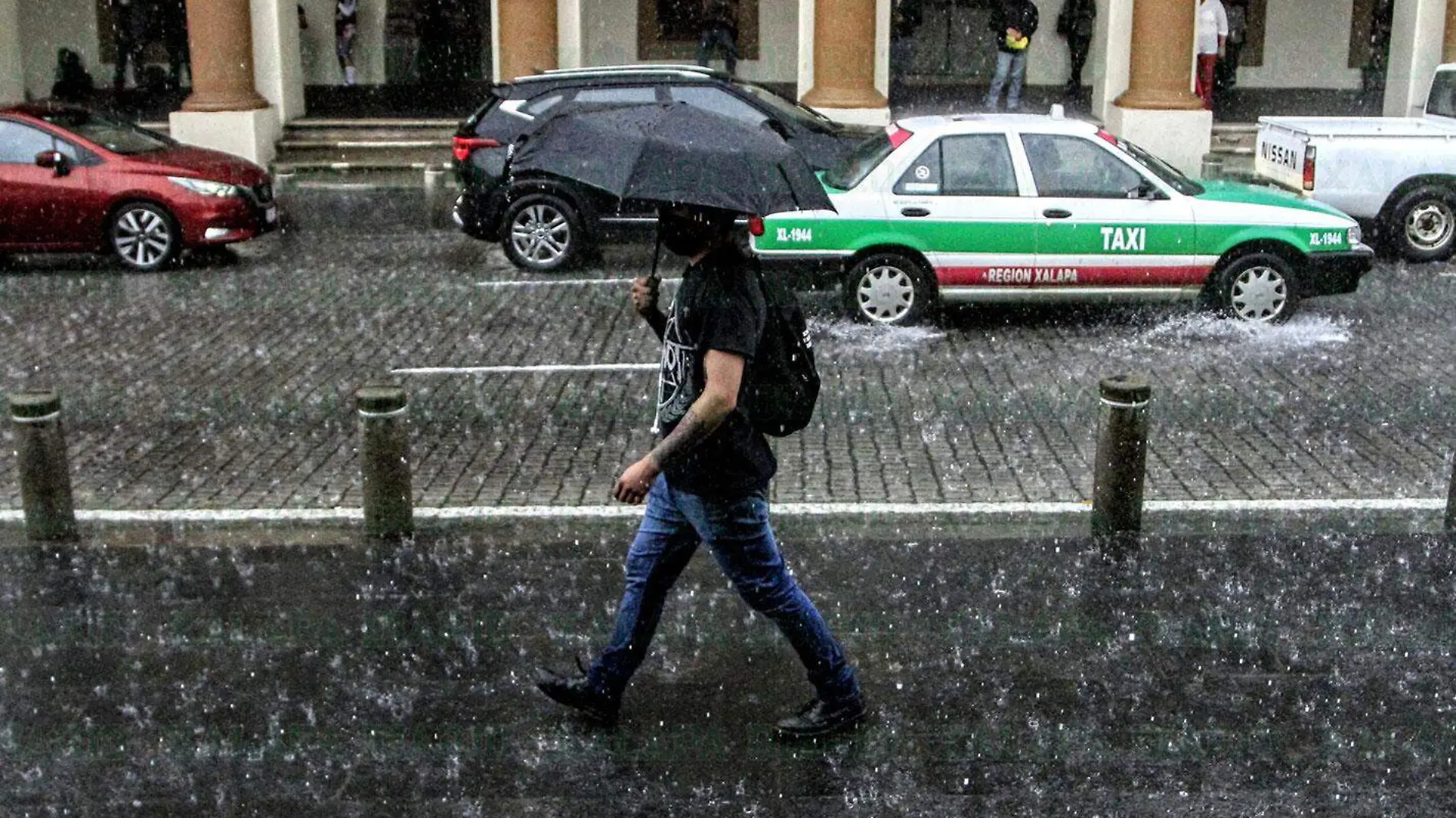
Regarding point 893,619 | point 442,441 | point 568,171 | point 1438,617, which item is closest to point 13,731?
point 568,171

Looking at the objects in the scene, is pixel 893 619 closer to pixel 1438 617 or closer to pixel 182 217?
pixel 1438 617

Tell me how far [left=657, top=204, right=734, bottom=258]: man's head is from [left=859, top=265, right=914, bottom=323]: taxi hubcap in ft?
23.9

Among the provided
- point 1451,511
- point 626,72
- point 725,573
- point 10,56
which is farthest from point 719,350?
point 10,56

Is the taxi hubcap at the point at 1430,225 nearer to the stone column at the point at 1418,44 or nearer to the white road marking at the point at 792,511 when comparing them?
the stone column at the point at 1418,44

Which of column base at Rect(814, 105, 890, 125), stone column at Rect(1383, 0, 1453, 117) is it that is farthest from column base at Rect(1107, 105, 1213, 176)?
column base at Rect(814, 105, 890, 125)

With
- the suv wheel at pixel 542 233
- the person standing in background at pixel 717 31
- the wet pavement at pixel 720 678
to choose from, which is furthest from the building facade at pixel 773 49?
the wet pavement at pixel 720 678

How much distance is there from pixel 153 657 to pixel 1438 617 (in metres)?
4.87

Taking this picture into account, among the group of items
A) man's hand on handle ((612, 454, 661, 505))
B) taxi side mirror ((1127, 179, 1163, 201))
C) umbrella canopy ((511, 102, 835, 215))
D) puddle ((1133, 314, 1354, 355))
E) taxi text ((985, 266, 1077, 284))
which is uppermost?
umbrella canopy ((511, 102, 835, 215))

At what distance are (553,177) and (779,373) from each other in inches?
386

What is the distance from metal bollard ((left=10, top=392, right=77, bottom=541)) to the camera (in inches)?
295

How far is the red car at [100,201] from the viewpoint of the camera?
1528cm

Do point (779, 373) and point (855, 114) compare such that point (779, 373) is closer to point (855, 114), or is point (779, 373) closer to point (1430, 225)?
point (1430, 225)

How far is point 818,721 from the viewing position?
5633mm

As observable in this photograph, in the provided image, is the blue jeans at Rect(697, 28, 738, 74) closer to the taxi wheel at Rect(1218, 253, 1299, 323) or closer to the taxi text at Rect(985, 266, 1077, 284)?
the taxi text at Rect(985, 266, 1077, 284)
